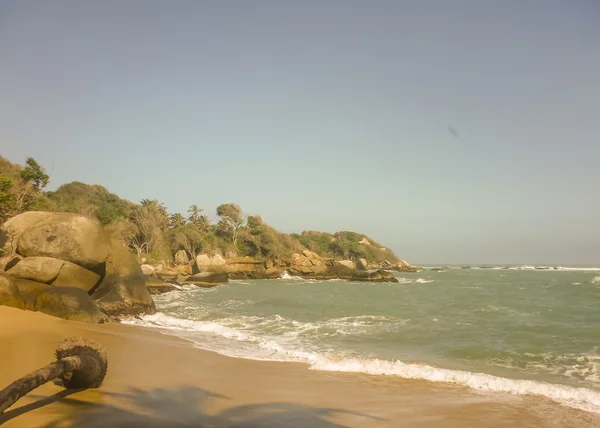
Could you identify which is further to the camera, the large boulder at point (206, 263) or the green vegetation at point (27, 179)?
the large boulder at point (206, 263)

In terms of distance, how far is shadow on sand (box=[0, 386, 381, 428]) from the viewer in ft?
14.0

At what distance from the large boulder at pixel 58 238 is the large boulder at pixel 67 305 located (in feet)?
10.9

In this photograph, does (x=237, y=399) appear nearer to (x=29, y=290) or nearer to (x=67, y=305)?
(x=67, y=305)

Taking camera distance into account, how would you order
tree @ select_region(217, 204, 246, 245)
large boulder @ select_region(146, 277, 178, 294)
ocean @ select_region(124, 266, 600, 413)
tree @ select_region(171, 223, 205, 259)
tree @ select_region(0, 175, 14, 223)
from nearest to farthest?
ocean @ select_region(124, 266, 600, 413)
tree @ select_region(0, 175, 14, 223)
large boulder @ select_region(146, 277, 178, 294)
tree @ select_region(171, 223, 205, 259)
tree @ select_region(217, 204, 246, 245)

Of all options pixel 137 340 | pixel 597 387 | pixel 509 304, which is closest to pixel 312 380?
pixel 137 340

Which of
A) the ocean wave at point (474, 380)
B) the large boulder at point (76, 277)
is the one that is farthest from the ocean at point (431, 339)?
the large boulder at point (76, 277)

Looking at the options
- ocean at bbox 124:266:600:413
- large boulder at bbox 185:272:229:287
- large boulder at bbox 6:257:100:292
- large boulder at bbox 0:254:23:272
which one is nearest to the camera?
ocean at bbox 124:266:600:413

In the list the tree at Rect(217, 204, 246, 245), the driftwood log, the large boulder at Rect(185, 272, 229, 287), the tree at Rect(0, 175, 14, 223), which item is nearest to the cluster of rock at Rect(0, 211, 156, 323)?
the tree at Rect(0, 175, 14, 223)

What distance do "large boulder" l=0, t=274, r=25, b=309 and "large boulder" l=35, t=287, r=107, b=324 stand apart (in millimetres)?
453

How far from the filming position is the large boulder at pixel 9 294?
10.6 m

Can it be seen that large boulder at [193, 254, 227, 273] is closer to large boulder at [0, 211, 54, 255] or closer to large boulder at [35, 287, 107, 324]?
large boulder at [0, 211, 54, 255]

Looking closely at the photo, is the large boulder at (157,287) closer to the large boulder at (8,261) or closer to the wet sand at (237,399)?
the large boulder at (8,261)

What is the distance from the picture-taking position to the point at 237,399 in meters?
5.53

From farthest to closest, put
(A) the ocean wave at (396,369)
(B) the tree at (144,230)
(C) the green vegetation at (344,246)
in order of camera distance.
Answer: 1. (C) the green vegetation at (344,246)
2. (B) the tree at (144,230)
3. (A) the ocean wave at (396,369)
